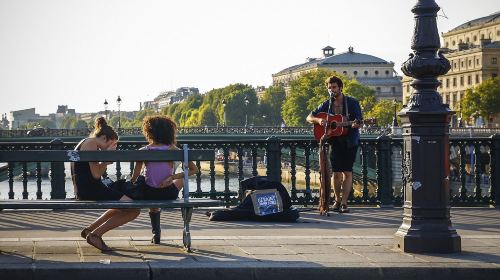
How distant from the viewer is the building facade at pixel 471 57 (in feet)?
438

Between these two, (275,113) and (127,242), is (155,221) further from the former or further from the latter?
(275,113)

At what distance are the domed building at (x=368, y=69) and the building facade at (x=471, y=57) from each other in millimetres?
25029

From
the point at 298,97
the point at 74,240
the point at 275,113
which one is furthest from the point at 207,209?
the point at 275,113

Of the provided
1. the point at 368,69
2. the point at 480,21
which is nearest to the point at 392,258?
the point at 480,21

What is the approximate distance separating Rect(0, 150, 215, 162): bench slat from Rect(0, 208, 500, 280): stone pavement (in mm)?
832

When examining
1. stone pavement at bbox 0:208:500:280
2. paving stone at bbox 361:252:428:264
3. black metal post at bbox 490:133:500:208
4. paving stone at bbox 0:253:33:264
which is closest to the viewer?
stone pavement at bbox 0:208:500:280

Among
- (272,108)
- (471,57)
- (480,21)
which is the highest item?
(480,21)

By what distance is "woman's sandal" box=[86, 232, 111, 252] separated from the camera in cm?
958

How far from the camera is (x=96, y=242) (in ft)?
31.4

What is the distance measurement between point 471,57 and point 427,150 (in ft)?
427

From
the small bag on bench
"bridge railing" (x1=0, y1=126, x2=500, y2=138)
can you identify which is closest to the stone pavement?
the small bag on bench

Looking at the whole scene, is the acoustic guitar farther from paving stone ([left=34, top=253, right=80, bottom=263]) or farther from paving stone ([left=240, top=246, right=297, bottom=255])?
paving stone ([left=34, top=253, right=80, bottom=263])

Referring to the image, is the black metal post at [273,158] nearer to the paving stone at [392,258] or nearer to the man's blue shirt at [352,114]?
the man's blue shirt at [352,114]

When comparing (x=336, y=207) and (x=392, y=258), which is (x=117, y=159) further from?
(x=336, y=207)
